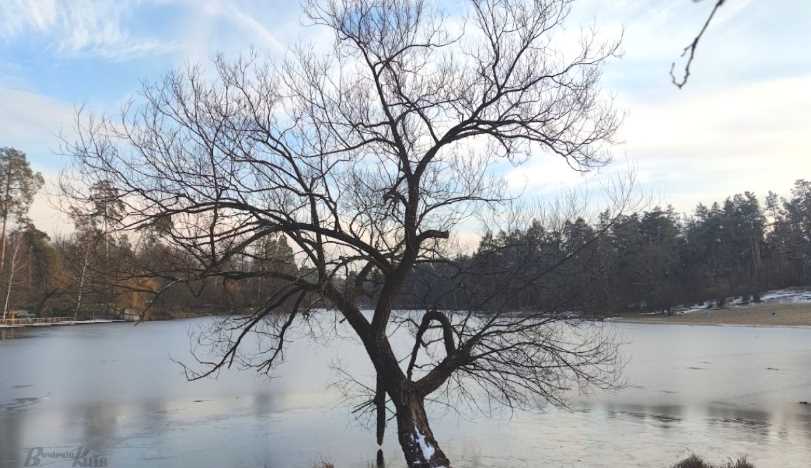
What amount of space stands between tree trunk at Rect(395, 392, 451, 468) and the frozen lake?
6.65ft

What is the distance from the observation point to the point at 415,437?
6809mm

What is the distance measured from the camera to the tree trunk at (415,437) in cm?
673

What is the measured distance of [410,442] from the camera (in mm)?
→ 6785

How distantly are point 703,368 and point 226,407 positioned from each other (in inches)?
667

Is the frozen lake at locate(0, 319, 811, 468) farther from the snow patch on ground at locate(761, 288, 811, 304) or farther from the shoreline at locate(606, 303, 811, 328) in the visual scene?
the snow patch on ground at locate(761, 288, 811, 304)

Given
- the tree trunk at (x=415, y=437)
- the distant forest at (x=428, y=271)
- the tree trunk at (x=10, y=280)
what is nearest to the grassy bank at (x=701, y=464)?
the distant forest at (x=428, y=271)

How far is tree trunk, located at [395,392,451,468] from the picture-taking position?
6.73m

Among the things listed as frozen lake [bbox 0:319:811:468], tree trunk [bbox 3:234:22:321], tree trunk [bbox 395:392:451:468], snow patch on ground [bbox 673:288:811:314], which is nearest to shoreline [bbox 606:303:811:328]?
snow patch on ground [bbox 673:288:811:314]

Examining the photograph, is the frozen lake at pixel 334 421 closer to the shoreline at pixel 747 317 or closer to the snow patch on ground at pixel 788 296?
the shoreline at pixel 747 317

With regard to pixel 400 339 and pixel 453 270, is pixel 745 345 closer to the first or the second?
pixel 400 339

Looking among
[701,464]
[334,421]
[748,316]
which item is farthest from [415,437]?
[748,316]

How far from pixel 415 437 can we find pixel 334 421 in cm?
714

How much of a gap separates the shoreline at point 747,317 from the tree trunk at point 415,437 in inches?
1783

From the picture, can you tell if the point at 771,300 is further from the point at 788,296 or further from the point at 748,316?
the point at 748,316
